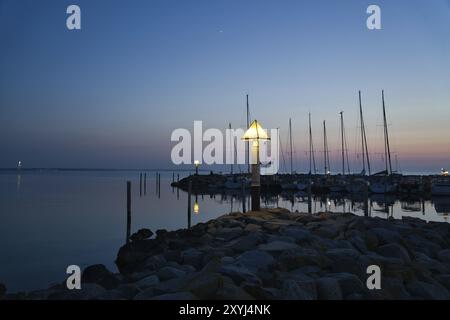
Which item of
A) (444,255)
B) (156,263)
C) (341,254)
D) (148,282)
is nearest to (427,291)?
(341,254)

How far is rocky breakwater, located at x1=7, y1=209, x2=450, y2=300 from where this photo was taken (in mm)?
4742

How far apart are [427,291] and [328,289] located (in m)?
1.44

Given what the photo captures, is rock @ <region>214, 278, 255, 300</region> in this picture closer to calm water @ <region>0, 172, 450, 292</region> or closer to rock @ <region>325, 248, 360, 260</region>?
rock @ <region>325, 248, 360, 260</region>

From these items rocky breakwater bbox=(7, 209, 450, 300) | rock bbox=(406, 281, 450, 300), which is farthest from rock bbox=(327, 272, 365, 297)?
rock bbox=(406, 281, 450, 300)

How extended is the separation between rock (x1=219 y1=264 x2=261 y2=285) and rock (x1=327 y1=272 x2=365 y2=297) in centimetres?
106

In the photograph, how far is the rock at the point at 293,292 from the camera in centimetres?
452

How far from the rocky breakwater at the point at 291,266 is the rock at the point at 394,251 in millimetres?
16

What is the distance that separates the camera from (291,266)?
589cm

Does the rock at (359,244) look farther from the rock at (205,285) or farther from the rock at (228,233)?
the rock at (205,285)
